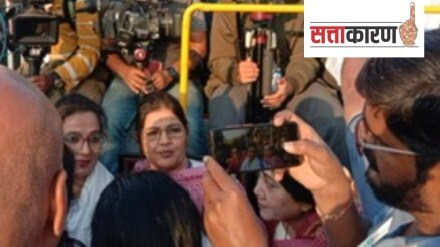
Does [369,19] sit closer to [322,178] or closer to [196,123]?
[322,178]

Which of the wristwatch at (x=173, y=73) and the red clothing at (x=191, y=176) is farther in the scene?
the wristwatch at (x=173, y=73)

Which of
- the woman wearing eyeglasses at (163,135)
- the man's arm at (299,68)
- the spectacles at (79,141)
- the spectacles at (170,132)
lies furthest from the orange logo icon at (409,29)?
the man's arm at (299,68)

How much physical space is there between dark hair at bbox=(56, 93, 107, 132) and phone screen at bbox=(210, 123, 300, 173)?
1.74 meters

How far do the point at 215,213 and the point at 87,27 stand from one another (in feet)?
9.97

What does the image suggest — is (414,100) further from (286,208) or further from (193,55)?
(193,55)

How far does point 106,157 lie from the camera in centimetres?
473

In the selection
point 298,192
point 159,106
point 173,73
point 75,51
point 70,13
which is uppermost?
point 70,13

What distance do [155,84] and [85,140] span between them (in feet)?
3.01

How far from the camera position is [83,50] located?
4922mm

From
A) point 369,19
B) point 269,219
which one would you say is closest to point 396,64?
point 369,19

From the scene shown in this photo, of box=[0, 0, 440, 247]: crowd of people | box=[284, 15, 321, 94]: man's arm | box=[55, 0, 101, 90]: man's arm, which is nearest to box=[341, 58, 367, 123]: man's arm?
box=[0, 0, 440, 247]: crowd of people

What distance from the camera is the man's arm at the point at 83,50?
192 inches

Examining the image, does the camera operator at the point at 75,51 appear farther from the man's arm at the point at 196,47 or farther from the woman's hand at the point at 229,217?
the woman's hand at the point at 229,217

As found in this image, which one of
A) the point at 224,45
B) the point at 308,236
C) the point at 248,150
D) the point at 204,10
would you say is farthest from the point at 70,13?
the point at 248,150
